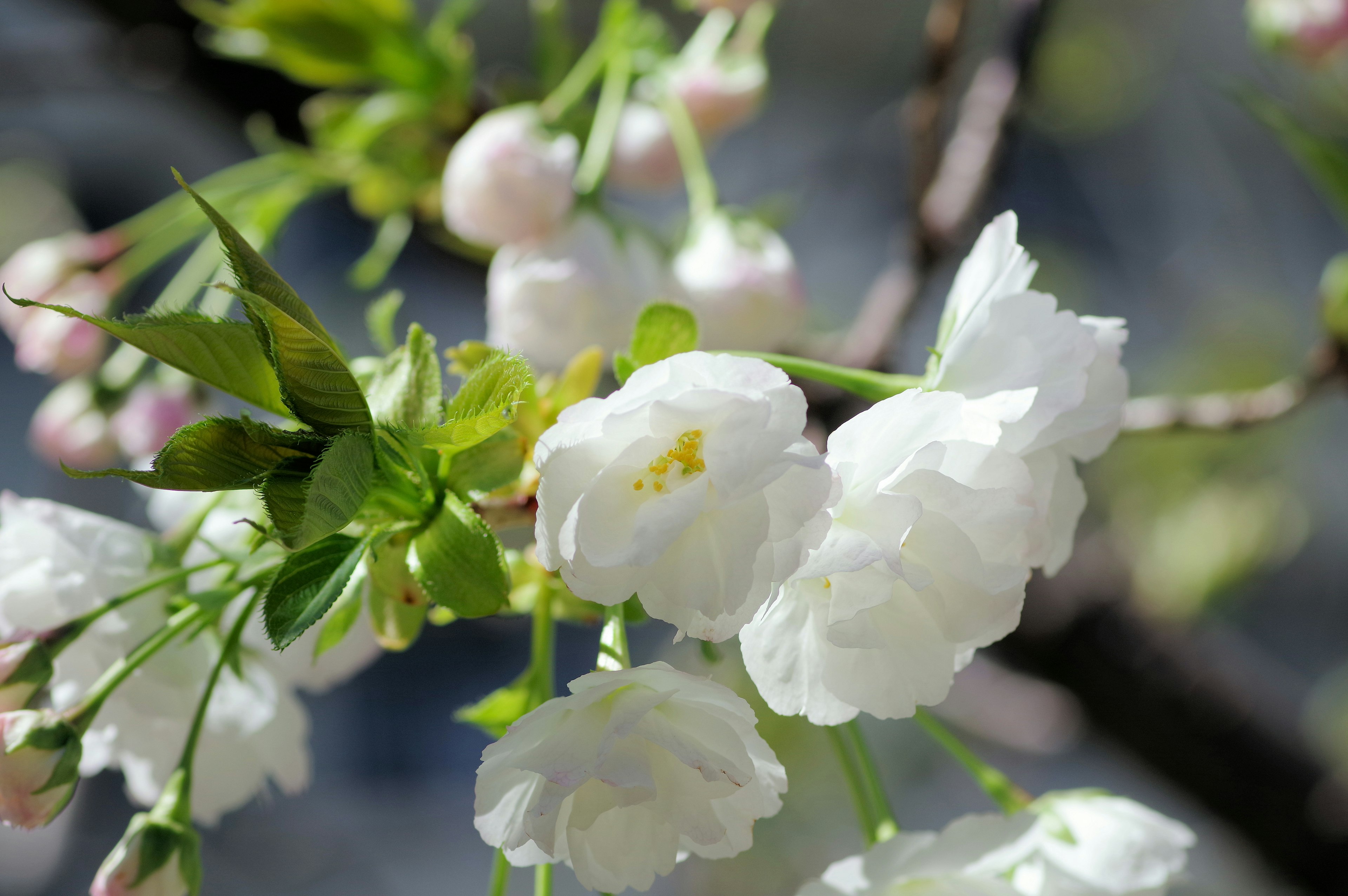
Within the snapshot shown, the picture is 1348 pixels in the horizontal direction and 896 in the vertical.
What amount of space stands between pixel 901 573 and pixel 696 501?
0.05 m

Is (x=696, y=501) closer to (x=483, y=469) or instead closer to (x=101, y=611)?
(x=483, y=469)

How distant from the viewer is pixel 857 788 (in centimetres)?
36

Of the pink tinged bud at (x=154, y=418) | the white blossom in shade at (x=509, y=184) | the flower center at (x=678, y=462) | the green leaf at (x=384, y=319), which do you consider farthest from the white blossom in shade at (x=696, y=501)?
the pink tinged bud at (x=154, y=418)

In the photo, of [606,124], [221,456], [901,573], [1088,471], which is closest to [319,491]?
[221,456]

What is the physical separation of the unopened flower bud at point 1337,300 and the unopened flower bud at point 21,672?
69 centimetres

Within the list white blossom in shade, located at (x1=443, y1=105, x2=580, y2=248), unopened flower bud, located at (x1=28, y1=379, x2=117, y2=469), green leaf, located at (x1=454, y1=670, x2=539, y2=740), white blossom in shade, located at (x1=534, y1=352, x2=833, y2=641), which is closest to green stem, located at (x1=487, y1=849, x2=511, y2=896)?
green leaf, located at (x1=454, y1=670, x2=539, y2=740)

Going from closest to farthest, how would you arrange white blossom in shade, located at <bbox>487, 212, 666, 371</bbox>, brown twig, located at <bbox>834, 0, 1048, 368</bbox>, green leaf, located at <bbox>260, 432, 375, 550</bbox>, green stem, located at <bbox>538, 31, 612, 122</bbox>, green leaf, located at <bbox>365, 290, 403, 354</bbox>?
green leaf, located at <bbox>260, 432, 375, 550</bbox> < green leaf, located at <bbox>365, 290, 403, 354</bbox> < white blossom in shade, located at <bbox>487, 212, 666, 371</bbox> < green stem, located at <bbox>538, 31, 612, 122</bbox> < brown twig, located at <bbox>834, 0, 1048, 368</bbox>

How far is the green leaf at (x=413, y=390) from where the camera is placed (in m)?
0.27

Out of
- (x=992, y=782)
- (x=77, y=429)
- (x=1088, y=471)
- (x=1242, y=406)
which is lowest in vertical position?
(x=1088, y=471)

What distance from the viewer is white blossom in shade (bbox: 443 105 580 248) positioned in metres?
0.46

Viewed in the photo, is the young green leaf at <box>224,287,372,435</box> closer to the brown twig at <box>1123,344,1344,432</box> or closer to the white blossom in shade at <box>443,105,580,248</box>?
the white blossom in shade at <box>443,105,580,248</box>

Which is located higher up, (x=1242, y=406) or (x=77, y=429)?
(x=1242, y=406)

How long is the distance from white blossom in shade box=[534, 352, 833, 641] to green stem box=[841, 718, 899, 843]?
148 mm

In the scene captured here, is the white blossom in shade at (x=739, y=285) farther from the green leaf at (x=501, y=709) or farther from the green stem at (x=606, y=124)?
the green leaf at (x=501, y=709)
